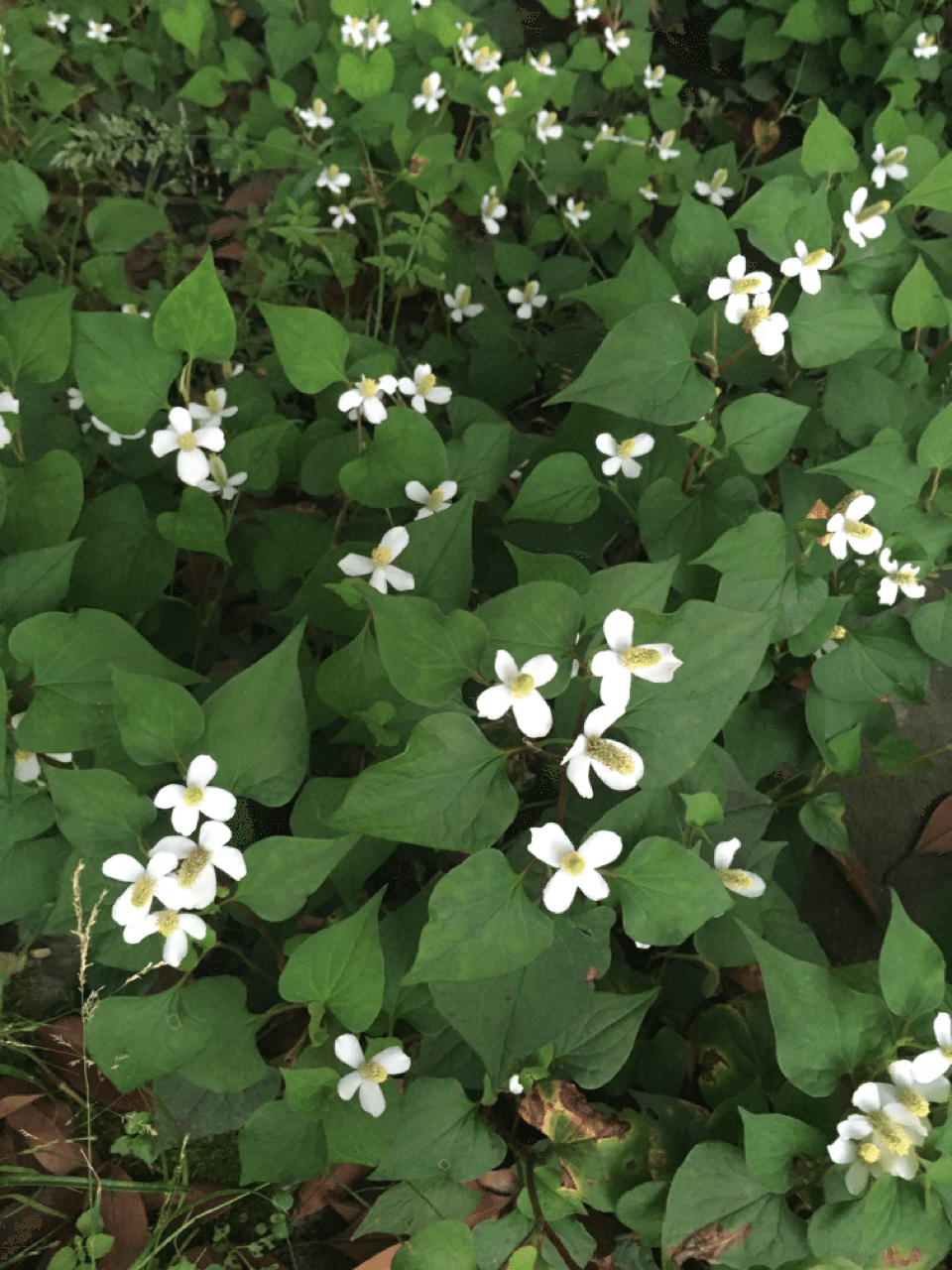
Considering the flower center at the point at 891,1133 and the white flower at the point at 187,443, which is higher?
the white flower at the point at 187,443

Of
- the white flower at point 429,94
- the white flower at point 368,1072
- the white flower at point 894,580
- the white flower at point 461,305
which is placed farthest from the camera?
the white flower at point 429,94

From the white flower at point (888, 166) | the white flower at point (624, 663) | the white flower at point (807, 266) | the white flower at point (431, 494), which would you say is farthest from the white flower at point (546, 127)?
the white flower at point (624, 663)

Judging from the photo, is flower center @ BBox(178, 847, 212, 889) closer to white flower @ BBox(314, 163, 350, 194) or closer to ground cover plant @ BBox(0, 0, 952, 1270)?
ground cover plant @ BBox(0, 0, 952, 1270)

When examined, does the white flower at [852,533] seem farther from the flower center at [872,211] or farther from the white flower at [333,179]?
the white flower at [333,179]

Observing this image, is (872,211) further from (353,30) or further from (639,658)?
(353,30)

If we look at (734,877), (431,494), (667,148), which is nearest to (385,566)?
(431,494)

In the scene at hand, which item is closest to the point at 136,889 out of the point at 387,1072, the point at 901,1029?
the point at 387,1072
